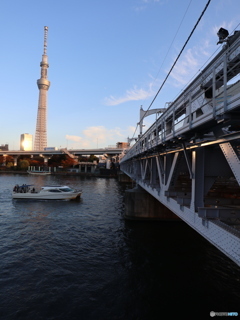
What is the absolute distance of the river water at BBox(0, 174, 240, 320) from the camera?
9.70 meters

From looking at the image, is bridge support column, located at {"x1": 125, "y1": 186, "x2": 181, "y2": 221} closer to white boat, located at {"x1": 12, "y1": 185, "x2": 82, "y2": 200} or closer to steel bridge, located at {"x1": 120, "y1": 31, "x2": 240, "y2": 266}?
steel bridge, located at {"x1": 120, "y1": 31, "x2": 240, "y2": 266}

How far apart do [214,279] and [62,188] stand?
29744 mm

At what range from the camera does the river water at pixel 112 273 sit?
31.8ft

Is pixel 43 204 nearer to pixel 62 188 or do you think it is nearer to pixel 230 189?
pixel 62 188

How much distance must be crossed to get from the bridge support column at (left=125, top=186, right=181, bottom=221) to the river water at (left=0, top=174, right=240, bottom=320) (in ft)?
4.09

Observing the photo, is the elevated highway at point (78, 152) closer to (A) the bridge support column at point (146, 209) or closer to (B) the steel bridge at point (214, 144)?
(A) the bridge support column at point (146, 209)

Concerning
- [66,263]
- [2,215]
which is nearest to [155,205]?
[66,263]

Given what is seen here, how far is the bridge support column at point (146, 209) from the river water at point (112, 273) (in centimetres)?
125

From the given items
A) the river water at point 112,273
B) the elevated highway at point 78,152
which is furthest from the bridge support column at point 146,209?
the elevated highway at point 78,152

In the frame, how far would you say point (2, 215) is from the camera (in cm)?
2573

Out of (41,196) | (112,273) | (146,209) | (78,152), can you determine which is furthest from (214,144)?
(78,152)

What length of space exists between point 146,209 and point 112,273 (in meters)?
10.9

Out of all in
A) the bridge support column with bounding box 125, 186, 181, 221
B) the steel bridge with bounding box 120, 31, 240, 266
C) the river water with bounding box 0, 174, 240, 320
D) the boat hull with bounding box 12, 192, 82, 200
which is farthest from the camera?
the boat hull with bounding box 12, 192, 82, 200

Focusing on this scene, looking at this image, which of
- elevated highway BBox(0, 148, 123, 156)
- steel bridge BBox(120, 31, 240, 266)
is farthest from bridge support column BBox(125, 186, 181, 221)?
elevated highway BBox(0, 148, 123, 156)
